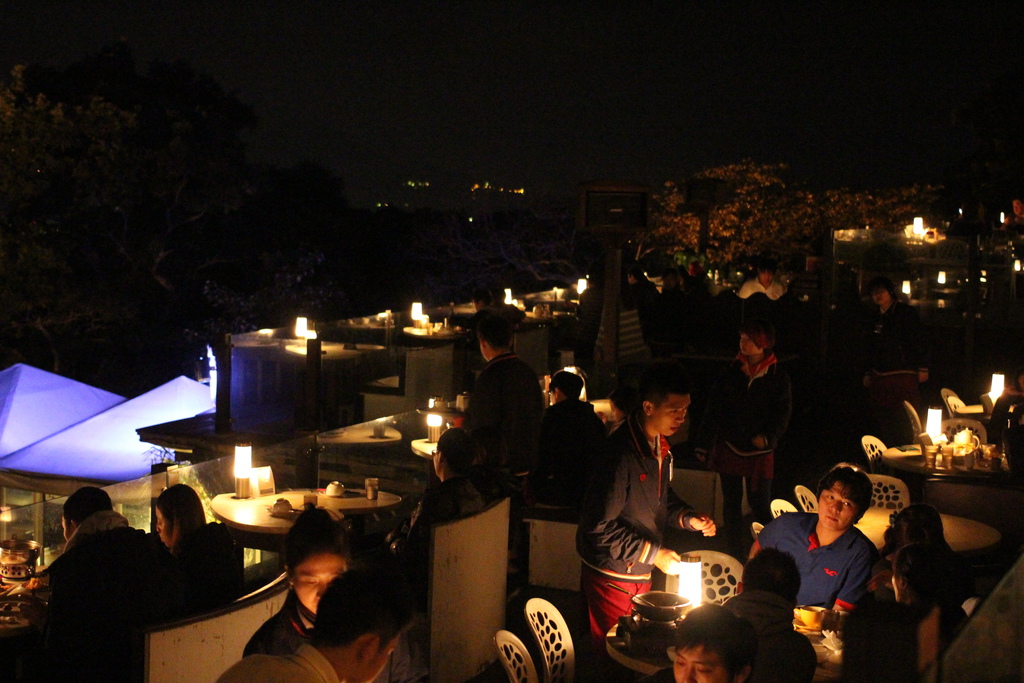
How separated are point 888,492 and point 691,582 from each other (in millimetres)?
2795

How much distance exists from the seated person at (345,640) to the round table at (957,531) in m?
3.30

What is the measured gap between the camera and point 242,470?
538cm

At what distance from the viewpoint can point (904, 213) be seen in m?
22.9

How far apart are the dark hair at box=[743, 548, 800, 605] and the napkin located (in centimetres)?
40

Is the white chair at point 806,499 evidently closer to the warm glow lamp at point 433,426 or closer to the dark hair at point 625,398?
the dark hair at point 625,398

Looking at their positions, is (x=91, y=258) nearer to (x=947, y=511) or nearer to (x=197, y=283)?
(x=197, y=283)

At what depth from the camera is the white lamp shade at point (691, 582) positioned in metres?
3.47

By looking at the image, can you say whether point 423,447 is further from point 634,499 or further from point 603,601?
point 634,499

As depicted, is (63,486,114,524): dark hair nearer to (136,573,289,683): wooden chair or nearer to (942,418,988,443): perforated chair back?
(136,573,289,683): wooden chair

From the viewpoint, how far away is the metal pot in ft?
11.2

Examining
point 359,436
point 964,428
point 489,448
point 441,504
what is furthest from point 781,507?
point 964,428

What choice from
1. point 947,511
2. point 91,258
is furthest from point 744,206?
point 947,511

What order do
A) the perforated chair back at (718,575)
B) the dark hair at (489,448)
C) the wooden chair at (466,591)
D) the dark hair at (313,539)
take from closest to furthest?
the dark hair at (313,539) → the perforated chair back at (718,575) → the wooden chair at (466,591) → the dark hair at (489,448)

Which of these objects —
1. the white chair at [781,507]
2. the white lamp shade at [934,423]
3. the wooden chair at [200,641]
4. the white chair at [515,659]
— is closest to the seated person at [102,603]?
the wooden chair at [200,641]
